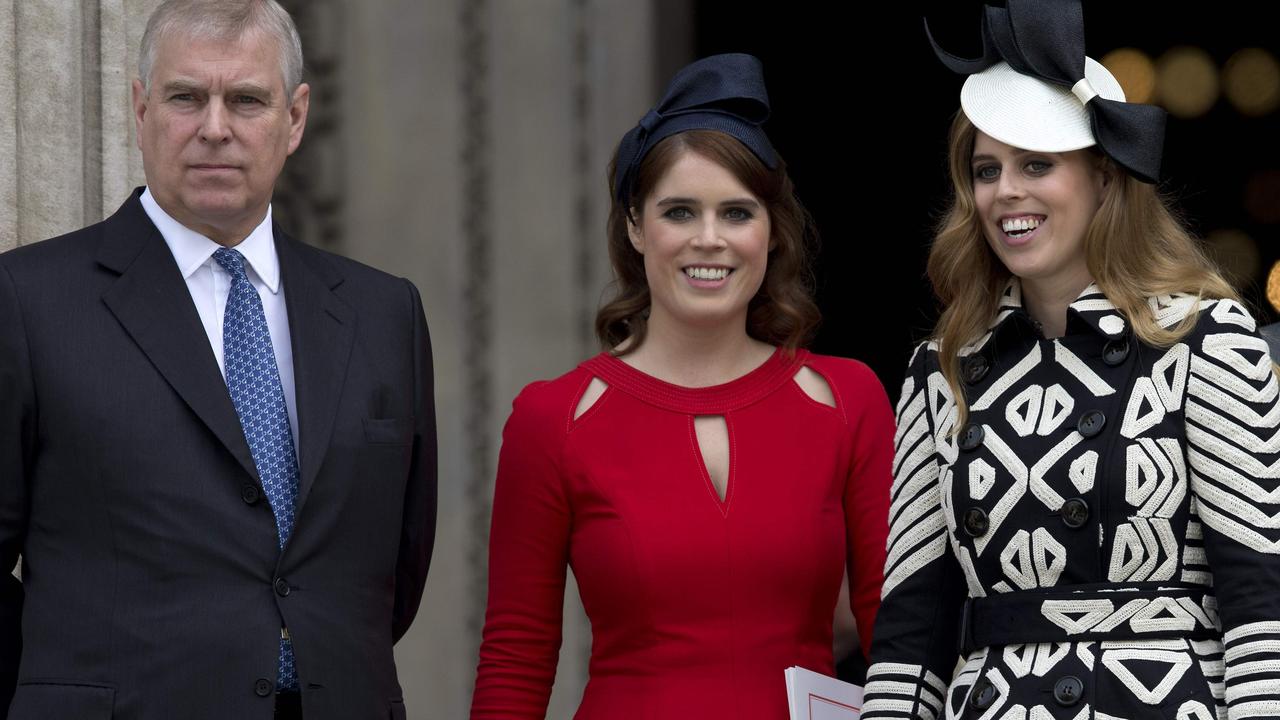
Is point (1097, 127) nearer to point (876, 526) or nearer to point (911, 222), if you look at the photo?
point (876, 526)

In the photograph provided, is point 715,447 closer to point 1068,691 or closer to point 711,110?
point 711,110

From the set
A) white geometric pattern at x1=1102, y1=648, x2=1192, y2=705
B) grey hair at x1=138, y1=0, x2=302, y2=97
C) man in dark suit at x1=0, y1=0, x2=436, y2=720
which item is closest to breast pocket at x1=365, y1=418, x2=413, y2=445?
man in dark suit at x1=0, y1=0, x2=436, y2=720

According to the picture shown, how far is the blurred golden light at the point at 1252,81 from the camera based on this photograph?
17.7 ft

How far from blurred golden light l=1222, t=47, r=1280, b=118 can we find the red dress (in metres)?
2.35

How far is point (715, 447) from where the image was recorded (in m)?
3.44

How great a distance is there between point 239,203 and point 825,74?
10.8ft

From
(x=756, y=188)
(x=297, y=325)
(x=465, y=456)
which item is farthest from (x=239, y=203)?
(x=465, y=456)

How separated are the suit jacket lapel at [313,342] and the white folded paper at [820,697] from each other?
0.82 m

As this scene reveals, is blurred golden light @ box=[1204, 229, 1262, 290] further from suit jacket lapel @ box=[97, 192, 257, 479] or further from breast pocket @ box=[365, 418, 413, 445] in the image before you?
suit jacket lapel @ box=[97, 192, 257, 479]

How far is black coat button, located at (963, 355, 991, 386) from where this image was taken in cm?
283

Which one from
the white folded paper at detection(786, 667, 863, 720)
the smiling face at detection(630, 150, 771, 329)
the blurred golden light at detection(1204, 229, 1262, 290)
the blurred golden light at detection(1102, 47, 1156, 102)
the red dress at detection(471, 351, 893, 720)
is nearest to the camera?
the white folded paper at detection(786, 667, 863, 720)

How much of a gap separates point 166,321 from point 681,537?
90 centimetres

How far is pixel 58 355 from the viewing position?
9.38 feet

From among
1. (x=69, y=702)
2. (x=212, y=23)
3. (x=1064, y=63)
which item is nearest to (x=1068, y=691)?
(x=1064, y=63)
